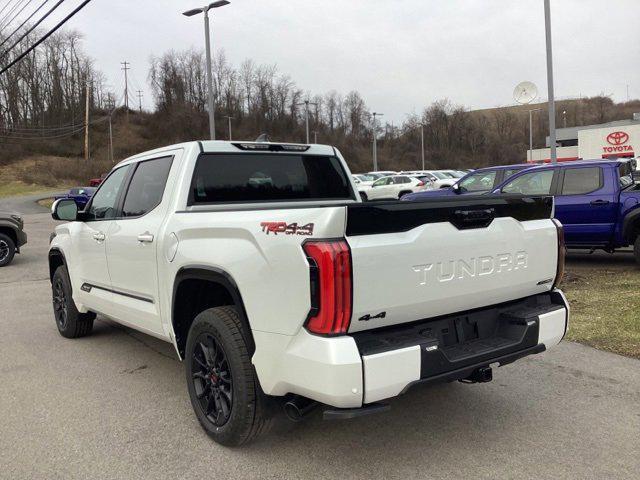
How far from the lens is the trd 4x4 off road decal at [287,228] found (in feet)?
8.44

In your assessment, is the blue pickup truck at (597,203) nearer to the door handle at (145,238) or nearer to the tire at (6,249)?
the door handle at (145,238)

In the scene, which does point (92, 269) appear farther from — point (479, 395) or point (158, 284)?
point (479, 395)

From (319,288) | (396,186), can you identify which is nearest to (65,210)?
(319,288)

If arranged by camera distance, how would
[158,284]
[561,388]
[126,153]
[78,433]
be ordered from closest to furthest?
1. [78,433]
2. [158,284]
3. [561,388]
4. [126,153]

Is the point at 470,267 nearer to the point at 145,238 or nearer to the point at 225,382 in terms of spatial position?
the point at 225,382

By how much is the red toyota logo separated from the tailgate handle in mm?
52319

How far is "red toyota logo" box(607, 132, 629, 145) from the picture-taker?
4825cm

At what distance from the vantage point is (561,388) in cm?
419

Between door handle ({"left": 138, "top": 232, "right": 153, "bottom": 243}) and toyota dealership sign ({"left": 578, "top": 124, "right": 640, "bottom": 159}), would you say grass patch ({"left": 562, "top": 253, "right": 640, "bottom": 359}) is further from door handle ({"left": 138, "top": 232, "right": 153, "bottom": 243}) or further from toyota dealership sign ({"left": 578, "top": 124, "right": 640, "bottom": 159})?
toyota dealership sign ({"left": 578, "top": 124, "right": 640, "bottom": 159})

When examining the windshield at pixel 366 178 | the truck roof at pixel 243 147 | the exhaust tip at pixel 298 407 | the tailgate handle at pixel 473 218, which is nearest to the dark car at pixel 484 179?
the truck roof at pixel 243 147

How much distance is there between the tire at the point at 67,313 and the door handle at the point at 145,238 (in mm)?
2159

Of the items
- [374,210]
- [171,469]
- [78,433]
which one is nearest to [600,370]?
[374,210]

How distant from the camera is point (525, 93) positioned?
2875cm

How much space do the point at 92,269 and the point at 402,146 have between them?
99689 millimetres
